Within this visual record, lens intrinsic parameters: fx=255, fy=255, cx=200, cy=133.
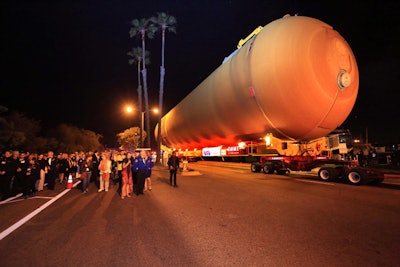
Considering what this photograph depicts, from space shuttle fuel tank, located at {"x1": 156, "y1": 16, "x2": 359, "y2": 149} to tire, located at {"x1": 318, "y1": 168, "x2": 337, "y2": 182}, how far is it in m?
1.68

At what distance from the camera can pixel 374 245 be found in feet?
12.1

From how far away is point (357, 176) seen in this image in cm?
962

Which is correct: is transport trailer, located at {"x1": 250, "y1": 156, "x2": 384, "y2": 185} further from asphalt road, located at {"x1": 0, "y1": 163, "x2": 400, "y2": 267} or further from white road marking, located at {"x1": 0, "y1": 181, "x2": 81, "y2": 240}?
white road marking, located at {"x1": 0, "y1": 181, "x2": 81, "y2": 240}

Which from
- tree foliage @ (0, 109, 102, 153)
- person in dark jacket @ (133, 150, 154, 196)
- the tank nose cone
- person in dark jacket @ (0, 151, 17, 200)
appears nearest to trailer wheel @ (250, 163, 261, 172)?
the tank nose cone

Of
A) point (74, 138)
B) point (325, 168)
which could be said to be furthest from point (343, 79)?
point (74, 138)

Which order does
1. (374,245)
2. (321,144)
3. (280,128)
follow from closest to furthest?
1. (374,245)
2. (280,128)
3. (321,144)

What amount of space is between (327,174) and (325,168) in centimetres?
27

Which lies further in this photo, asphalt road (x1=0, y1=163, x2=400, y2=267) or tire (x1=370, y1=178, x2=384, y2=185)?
tire (x1=370, y1=178, x2=384, y2=185)

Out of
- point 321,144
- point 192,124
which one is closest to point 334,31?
point 321,144

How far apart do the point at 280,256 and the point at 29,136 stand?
31.8 metres

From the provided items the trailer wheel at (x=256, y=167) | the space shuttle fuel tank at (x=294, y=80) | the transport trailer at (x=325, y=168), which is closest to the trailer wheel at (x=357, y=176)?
the transport trailer at (x=325, y=168)

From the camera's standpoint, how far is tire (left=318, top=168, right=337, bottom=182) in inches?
410

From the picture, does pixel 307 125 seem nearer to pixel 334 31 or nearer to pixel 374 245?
pixel 334 31

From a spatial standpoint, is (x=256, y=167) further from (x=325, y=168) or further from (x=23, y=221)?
(x=23, y=221)
